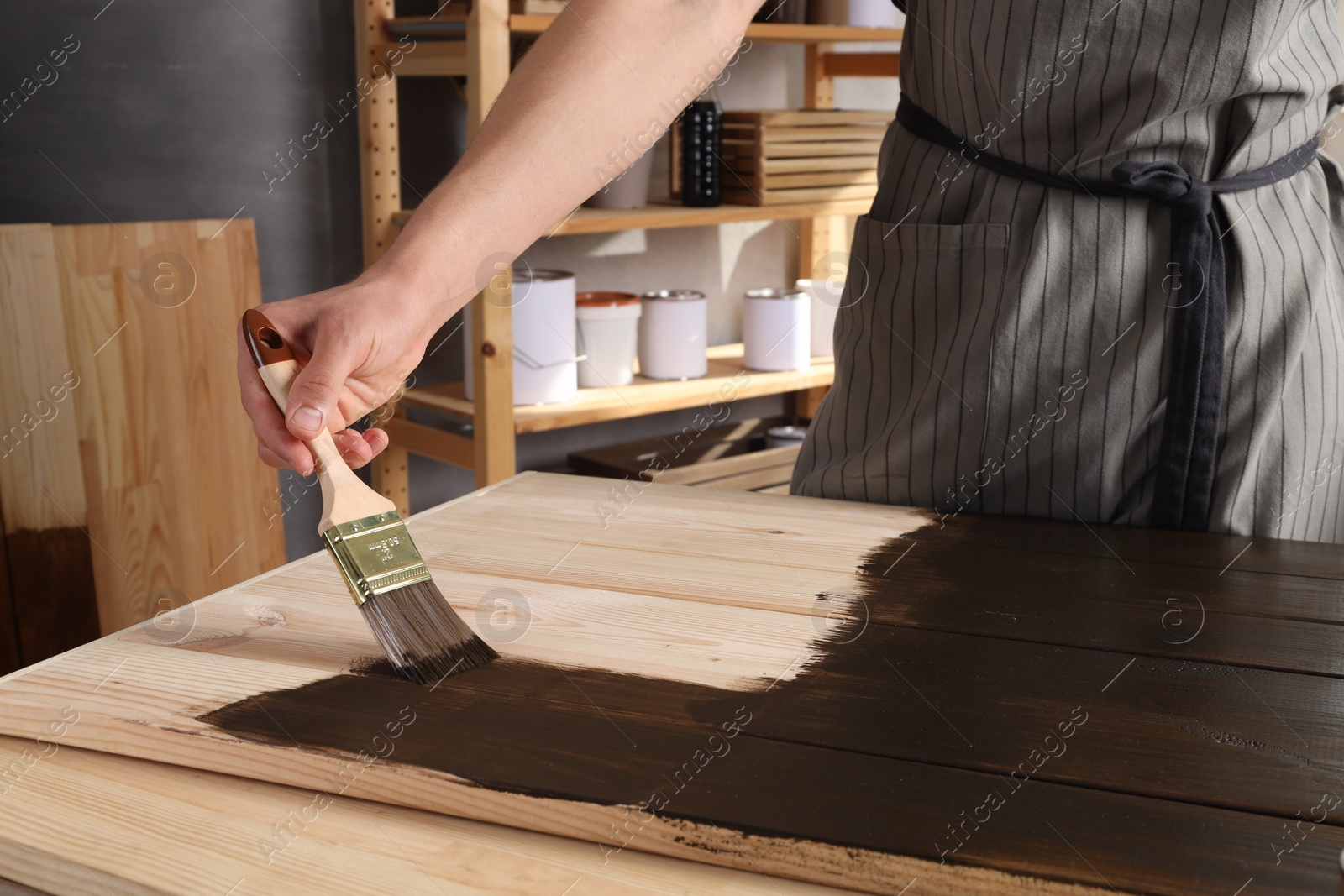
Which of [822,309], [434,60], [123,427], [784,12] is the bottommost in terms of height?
[123,427]

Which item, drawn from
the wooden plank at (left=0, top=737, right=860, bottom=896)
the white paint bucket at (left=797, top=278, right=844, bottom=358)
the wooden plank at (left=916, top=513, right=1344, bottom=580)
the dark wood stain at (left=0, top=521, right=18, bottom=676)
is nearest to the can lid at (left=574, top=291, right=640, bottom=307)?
the white paint bucket at (left=797, top=278, right=844, bottom=358)

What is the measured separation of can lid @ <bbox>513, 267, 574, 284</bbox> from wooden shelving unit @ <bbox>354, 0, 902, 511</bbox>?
0.21 ft

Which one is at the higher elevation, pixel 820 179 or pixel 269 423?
pixel 820 179

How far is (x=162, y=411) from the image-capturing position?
170cm

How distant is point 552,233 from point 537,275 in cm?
18

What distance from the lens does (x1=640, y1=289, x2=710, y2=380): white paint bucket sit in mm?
2279

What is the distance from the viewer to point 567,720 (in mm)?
584

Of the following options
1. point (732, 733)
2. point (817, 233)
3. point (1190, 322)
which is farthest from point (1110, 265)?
point (817, 233)

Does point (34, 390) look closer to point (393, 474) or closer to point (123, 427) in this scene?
point (123, 427)

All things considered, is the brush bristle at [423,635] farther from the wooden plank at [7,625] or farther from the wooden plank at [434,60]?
the wooden plank at [434,60]

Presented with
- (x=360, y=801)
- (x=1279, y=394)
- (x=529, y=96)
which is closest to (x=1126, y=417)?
(x=1279, y=394)

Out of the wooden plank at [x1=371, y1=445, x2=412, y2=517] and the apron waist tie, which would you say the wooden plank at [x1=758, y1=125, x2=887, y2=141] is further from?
the apron waist tie

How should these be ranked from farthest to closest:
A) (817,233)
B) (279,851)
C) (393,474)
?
(817,233) → (393,474) → (279,851)

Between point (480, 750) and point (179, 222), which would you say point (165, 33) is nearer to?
point (179, 222)
